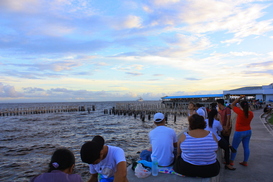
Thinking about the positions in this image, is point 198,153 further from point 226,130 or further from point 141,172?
point 226,130

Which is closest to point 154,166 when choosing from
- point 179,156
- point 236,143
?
point 179,156

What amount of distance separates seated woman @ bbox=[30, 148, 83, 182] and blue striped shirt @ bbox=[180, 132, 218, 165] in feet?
6.55

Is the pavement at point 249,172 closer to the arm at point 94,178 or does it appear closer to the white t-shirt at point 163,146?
the white t-shirt at point 163,146

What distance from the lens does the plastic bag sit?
385 centimetres

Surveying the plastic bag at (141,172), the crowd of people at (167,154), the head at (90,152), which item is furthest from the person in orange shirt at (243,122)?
the head at (90,152)

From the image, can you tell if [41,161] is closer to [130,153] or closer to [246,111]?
[130,153]

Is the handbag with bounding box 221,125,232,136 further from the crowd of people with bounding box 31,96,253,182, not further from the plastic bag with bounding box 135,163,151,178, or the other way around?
the plastic bag with bounding box 135,163,151,178

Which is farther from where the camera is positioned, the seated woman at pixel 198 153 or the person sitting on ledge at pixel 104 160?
the seated woman at pixel 198 153

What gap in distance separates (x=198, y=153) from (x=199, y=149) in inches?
2.9

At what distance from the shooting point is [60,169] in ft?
7.93

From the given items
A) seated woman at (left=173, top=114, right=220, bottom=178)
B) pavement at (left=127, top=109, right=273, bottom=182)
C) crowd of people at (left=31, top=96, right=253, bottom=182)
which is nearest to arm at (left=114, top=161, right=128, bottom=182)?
crowd of people at (left=31, top=96, right=253, bottom=182)

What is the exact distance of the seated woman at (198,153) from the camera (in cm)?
357

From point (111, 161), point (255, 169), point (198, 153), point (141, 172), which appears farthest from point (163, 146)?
point (255, 169)

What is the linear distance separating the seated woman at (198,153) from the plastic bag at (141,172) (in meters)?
0.64
